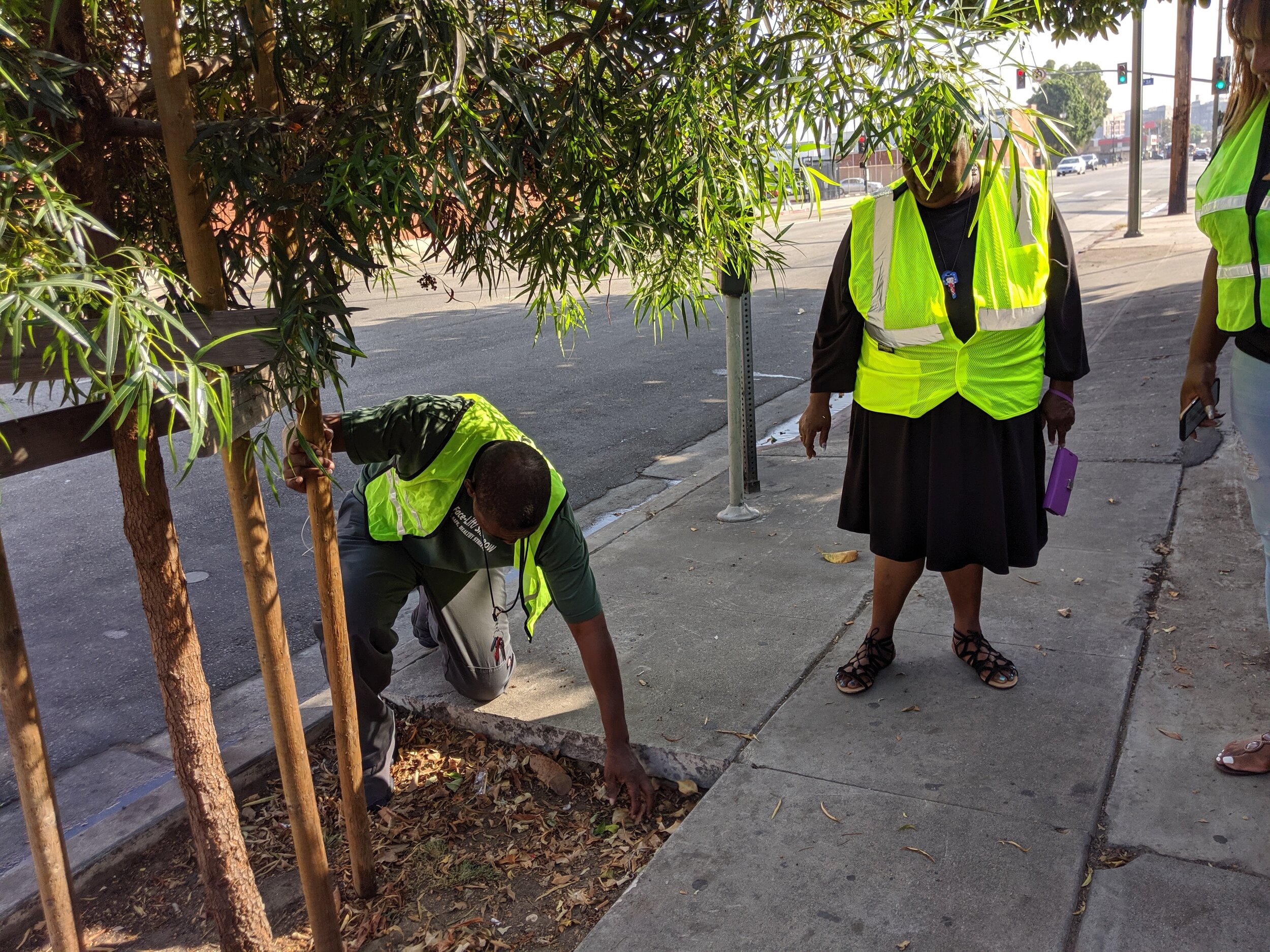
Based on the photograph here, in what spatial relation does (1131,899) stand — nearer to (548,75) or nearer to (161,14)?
(548,75)

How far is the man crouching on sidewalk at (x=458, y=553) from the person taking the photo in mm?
2854

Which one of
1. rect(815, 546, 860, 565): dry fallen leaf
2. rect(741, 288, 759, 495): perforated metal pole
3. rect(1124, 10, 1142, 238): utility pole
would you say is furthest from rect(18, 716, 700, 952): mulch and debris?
rect(1124, 10, 1142, 238): utility pole

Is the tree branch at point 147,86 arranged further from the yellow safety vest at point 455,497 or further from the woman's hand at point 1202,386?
the woman's hand at point 1202,386

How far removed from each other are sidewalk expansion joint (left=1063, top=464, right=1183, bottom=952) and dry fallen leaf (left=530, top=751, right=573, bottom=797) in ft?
4.94

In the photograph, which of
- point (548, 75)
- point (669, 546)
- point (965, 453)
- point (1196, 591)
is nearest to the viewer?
point (548, 75)

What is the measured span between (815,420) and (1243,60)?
5.02ft

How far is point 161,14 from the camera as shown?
1794 millimetres

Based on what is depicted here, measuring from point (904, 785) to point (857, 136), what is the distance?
182 cm

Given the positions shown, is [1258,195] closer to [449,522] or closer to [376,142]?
[376,142]

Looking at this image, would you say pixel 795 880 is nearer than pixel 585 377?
Yes

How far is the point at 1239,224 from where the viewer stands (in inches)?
100

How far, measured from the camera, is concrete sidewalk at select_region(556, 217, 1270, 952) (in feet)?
7.81

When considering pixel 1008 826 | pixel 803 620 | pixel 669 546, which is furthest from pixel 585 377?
pixel 1008 826

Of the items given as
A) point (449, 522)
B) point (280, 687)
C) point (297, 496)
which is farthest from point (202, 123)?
point (297, 496)
